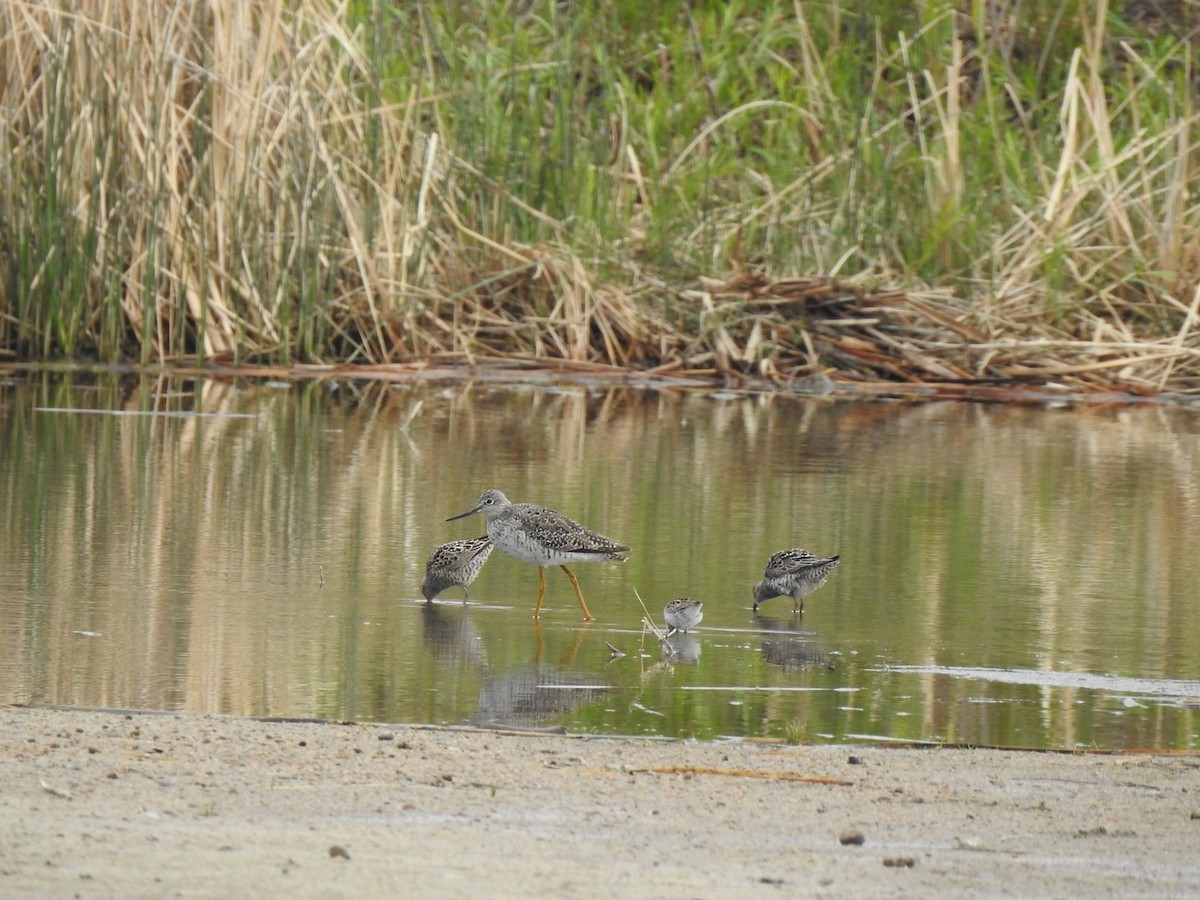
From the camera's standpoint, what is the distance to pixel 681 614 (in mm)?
7082

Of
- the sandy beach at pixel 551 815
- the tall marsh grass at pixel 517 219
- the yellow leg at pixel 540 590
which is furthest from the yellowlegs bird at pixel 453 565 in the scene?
the tall marsh grass at pixel 517 219

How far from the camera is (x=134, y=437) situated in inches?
475

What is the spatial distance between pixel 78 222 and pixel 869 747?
1059 cm

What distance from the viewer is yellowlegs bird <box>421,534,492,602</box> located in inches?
303

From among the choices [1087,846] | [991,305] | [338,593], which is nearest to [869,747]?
[1087,846]

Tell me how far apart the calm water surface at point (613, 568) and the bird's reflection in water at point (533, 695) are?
2 cm

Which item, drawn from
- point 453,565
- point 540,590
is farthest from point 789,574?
point 453,565

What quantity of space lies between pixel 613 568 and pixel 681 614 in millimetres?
1705

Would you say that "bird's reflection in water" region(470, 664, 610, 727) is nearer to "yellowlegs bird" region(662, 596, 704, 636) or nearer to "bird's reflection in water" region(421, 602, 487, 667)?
"bird's reflection in water" region(421, 602, 487, 667)

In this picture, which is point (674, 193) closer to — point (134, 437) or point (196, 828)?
point (134, 437)

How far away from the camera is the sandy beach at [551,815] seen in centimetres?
412

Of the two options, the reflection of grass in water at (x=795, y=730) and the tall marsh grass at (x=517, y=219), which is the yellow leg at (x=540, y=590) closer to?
the reflection of grass in water at (x=795, y=730)

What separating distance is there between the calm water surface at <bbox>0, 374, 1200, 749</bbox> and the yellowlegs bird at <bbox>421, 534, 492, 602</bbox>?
0.38 ft

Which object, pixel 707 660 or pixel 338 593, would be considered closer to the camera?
pixel 707 660
